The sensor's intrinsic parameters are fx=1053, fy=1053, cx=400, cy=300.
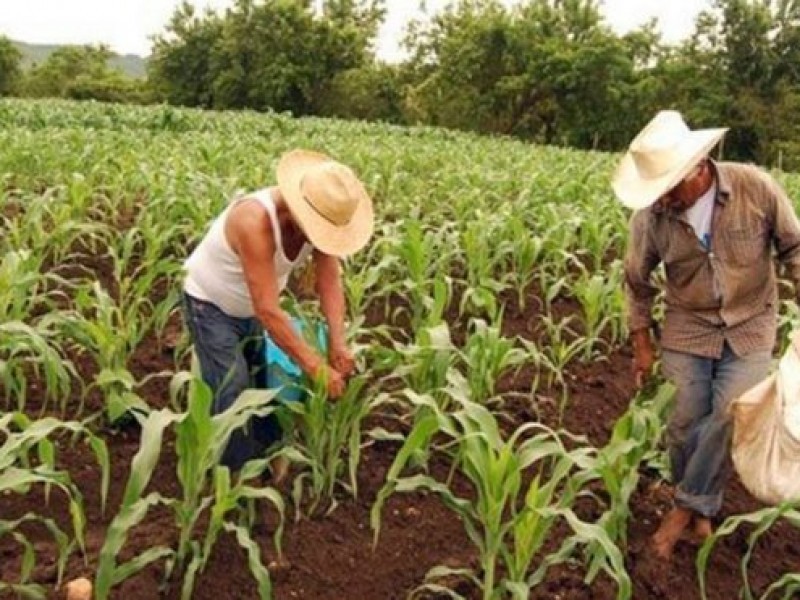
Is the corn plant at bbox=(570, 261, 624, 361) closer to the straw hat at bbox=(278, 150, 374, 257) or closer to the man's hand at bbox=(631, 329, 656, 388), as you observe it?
the man's hand at bbox=(631, 329, 656, 388)

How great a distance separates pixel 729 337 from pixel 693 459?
0.41 meters

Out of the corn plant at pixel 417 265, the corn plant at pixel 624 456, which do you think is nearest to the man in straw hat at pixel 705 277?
the corn plant at pixel 624 456

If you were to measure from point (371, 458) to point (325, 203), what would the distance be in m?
1.17

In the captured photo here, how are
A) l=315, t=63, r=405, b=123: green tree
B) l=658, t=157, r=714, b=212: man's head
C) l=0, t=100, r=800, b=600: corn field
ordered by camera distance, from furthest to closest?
l=315, t=63, r=405, b=123: green tree, l=658, t=157, r=714, b=212: man's head, l=0, t=100, r=800, b=600: corn field

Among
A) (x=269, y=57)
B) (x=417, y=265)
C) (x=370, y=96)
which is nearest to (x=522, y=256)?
(x=417, y=265)

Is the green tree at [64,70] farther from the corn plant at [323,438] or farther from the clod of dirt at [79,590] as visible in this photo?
the clod of dirt at [79,590]

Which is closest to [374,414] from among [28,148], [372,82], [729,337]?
[729,337]

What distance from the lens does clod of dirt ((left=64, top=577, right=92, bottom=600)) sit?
2.70 meters

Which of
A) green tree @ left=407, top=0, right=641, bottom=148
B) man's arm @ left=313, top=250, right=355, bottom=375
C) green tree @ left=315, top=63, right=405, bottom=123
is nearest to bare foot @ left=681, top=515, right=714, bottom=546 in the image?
man's arm @ left=313, top=250, right=355, bottom=375

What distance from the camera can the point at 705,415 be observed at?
11.5 ft

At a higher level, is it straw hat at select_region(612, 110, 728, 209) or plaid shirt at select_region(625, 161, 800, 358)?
straw hat at select_region(612, 110, 728, 209)

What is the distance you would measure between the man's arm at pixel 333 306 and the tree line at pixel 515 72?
3359 cm

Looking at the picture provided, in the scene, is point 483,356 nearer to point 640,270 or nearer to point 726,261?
point 640,270

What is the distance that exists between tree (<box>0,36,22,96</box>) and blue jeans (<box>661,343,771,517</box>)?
5790cm
